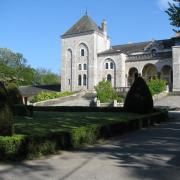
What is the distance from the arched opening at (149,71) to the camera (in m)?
70.1

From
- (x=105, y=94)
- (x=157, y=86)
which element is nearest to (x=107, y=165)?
(x=105, y=94)

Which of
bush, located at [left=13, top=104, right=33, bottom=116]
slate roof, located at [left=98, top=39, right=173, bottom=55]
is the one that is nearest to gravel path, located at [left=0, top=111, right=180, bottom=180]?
bush, located at [left=13, top=104, right=33, bottom=116]

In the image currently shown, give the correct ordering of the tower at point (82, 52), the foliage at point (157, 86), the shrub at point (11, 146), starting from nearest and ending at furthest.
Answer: the shrub at point (11, 146), the foliage at point (157, 86), the tower at point (82, 52)

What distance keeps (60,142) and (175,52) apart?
53788 mm

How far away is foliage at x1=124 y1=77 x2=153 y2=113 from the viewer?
2684 cm

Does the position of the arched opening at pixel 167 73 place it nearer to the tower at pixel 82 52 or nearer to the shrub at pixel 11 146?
the tower at pixel 82 52

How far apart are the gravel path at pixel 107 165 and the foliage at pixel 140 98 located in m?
12.8

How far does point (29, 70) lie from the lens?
354 feet

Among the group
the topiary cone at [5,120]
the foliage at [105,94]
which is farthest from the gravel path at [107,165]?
the foliage at [105,94]

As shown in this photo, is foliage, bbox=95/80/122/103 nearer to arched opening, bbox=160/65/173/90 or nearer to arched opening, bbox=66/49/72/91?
arched opening, bbox=160/65/173/90

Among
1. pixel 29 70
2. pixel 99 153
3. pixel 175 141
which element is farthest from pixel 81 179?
pixel 29 70

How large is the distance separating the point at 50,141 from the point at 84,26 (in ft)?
216

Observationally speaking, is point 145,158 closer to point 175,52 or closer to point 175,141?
point 175,141

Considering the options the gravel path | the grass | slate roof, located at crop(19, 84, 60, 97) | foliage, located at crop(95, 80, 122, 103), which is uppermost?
slate roof, located at crop(19, 84, 60, 97)
